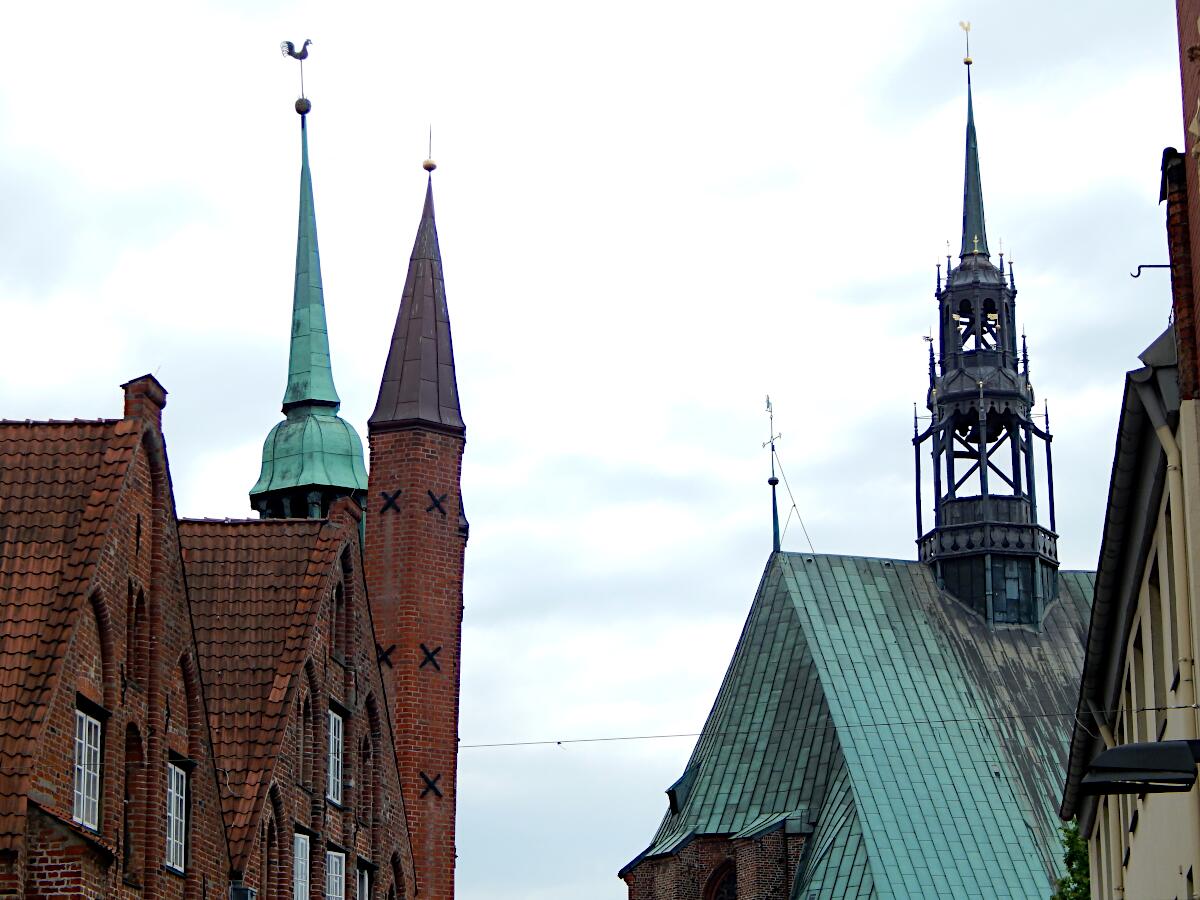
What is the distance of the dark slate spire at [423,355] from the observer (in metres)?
35.7

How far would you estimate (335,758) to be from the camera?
2911 centimetres

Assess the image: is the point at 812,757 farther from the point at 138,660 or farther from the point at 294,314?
the point at 138,660

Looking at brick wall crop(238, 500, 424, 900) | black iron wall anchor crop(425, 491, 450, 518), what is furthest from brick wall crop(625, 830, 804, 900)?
brick wall crop(238, 500, 424, 900)

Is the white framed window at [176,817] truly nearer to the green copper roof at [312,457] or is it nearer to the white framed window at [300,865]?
the white framed window at [300,865]

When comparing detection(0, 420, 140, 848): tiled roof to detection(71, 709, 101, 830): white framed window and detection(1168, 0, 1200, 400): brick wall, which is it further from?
detection(1168, 0, 1200, 400): brick wall

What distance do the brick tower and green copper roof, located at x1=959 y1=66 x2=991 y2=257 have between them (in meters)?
30.3

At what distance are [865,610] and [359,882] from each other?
30.9 meters

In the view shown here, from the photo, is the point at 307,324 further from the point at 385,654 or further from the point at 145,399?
the point at 145,399

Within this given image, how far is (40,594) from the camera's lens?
2006 cm

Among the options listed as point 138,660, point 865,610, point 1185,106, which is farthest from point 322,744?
point 865,610

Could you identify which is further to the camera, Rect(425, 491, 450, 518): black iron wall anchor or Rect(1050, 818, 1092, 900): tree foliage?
Rect(1050, 818, 1092, 900): tree foliage

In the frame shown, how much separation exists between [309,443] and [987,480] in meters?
27.7

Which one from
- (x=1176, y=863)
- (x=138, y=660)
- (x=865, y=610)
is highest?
(x=865, y=610)

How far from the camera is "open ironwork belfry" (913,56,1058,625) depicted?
60375 mm
